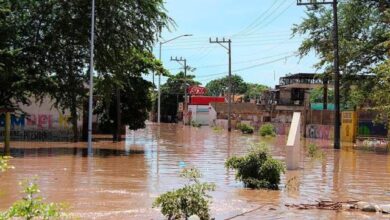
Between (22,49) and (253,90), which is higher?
(253,90)

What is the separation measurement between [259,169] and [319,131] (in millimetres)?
39469

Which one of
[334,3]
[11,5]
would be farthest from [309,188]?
[334,3]

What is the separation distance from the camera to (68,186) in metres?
15.2

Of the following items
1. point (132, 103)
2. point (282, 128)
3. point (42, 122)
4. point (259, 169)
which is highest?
point (132, 103)

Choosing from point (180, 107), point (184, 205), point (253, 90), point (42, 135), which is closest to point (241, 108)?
point (180, 107)

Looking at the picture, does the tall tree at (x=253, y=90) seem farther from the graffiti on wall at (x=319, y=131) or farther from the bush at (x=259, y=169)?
the bush at (x=259, y=169)

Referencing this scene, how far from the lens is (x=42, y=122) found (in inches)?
1677

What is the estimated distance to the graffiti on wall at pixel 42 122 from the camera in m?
41.2

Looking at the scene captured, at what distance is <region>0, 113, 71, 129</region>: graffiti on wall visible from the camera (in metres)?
41.2

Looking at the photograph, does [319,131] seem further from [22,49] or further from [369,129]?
[22,49]

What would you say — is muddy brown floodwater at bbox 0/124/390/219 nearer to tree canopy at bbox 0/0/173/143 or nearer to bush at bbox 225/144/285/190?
bush at bbox 225/144/285/190

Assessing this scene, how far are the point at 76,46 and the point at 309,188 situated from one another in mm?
18173

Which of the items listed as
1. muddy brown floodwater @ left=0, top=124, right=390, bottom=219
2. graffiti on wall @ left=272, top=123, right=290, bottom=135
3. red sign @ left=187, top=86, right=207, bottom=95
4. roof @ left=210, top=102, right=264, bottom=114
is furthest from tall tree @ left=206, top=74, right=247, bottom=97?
muddy brown floodwater @ left=0, top=124, right=390, bottom=219

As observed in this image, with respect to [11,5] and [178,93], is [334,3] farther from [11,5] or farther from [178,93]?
[178,93]
